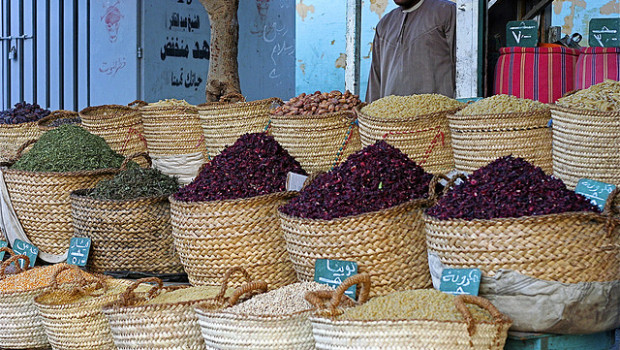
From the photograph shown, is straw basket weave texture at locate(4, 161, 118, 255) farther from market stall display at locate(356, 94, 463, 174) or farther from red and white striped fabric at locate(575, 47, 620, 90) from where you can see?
red and white striped fabric at locate(575, 47, 620, 90)

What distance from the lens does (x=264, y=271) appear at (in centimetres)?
238

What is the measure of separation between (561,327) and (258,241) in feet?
3.12

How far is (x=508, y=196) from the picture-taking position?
1837 mm

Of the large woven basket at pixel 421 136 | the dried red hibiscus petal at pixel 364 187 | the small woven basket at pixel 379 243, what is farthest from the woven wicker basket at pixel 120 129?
the small woven basket at pixel 379 243

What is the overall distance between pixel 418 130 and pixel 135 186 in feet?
3.39

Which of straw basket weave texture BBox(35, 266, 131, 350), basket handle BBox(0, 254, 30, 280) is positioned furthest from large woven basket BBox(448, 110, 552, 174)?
basket handle BBox(0, 254, 30, 280)

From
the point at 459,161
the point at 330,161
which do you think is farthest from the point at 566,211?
the point at 330,161

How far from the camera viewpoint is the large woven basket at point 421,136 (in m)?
2.57

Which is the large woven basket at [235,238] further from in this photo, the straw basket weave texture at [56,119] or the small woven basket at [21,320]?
the straw basket weave texture at [56,119]

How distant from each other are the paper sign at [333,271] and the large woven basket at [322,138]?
2.52 feet

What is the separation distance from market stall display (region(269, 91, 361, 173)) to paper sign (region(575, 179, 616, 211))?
0.94 meters

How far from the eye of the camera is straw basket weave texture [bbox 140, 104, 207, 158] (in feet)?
11.1

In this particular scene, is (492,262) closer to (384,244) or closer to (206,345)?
(384,244)

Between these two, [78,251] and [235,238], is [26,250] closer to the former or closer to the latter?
[78,251]
